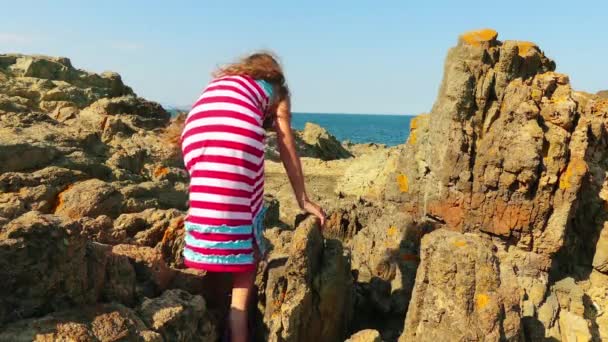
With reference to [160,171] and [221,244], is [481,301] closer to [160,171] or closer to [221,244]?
[221,244]

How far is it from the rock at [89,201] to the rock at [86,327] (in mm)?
2812

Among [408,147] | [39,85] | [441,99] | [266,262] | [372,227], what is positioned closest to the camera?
[266,262]

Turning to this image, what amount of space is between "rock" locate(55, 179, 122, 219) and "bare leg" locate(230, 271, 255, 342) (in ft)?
8.95

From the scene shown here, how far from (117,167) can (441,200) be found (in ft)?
20.5

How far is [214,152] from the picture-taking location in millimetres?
4012

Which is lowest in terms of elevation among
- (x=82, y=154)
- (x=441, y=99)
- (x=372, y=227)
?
(x=372, y=227)

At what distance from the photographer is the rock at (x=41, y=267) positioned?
10.7ft

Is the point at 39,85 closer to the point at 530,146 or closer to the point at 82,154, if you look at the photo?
the point at 82,154

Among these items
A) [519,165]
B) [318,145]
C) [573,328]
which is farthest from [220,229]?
[318,145]

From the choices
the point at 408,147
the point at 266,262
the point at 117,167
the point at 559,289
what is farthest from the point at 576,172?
the point at 117,167

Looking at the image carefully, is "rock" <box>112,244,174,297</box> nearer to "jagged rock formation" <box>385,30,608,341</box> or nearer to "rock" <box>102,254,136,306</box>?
"rock" <box>102,254,136,306</box>

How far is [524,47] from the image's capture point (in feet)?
36.7

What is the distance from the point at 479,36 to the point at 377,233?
5738 millimetres

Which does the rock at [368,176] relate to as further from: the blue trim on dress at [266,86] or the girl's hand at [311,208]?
the blue trim on dress at [266,86]
